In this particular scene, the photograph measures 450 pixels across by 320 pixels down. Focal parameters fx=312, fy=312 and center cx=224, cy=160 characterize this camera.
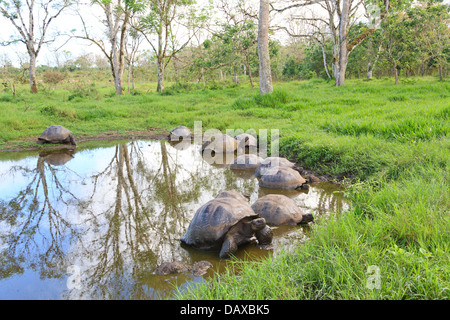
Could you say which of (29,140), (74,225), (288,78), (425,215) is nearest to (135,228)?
(74,225)

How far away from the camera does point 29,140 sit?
8.12m

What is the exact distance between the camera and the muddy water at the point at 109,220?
252cm

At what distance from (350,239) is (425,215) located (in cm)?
69

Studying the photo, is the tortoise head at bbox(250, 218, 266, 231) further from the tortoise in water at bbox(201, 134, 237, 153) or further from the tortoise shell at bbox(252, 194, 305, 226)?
the tortoise in water at bbox(201, 134, 237, 153)

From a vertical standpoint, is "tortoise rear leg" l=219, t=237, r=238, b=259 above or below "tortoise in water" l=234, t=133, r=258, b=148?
below

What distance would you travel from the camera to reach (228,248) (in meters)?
2.81

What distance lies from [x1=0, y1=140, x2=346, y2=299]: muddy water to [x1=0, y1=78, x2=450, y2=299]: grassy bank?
484mm

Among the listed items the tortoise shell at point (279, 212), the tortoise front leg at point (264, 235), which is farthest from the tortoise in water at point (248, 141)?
the tortoise front leg at point (264, 235)

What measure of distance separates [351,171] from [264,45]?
22.8 feet

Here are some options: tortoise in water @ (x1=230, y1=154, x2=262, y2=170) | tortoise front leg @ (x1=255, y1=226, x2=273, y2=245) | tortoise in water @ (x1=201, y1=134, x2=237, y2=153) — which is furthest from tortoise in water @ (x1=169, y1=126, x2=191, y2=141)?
tortoise front leg @ (x1=255, y1=226, x2=273, y2=245)

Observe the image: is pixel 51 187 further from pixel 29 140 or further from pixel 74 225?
pixel 29 140

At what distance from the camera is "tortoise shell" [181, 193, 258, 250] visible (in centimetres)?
288

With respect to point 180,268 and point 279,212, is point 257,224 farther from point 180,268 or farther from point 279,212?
point 180,268

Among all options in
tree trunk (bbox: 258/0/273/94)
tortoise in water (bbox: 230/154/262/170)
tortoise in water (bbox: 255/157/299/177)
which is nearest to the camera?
tortoise in water (bbox: 255/157/299/177)
